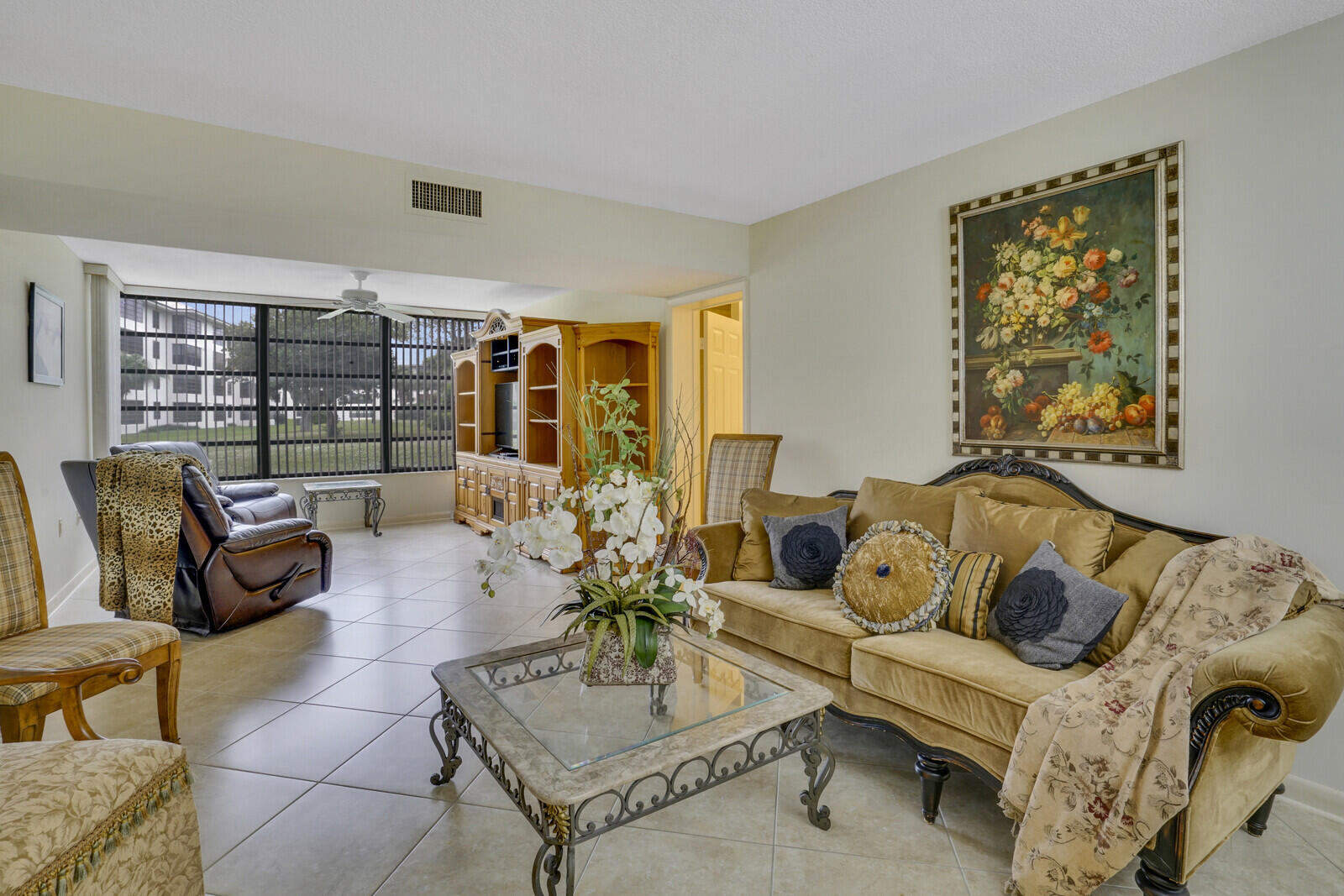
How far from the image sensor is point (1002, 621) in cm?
234

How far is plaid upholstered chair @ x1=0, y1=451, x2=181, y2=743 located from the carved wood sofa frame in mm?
2539

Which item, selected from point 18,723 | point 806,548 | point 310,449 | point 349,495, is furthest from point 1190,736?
point 310,449

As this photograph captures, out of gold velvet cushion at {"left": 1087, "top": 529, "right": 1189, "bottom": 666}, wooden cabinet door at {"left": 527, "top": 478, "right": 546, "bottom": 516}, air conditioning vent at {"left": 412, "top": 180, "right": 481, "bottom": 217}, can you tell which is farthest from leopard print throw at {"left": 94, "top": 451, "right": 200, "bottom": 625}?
gold velvet cushion at {"left": 1087, "top": 529, "right": 1189, "bottom": 666}

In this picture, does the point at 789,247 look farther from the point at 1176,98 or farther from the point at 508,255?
the point at 1176,98

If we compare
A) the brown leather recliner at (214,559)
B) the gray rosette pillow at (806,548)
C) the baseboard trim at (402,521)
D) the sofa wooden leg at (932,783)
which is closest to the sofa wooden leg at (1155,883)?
the sofa wooden leg at (932,783)

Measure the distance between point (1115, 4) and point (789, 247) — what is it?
221cm

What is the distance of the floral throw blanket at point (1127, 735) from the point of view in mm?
1627

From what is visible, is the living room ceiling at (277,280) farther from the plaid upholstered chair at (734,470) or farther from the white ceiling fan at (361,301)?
the plaid upholstered chair at (734,470)

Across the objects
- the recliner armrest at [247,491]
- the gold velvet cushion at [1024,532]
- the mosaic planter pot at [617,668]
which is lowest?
the mosaic planter pot at [617,668]

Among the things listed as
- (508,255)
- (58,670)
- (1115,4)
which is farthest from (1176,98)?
(58,670)

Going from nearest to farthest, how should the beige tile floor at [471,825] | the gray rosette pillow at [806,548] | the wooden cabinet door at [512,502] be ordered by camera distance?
the beige tile floor at [471,825]
the gray rosette pillow at [806,548]
the wooden cabinet door at [512,502]

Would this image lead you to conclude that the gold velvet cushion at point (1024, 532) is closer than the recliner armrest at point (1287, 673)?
No

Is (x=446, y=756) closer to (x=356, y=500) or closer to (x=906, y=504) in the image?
(x=906, y=504)

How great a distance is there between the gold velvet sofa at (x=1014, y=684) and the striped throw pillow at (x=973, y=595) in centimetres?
6
